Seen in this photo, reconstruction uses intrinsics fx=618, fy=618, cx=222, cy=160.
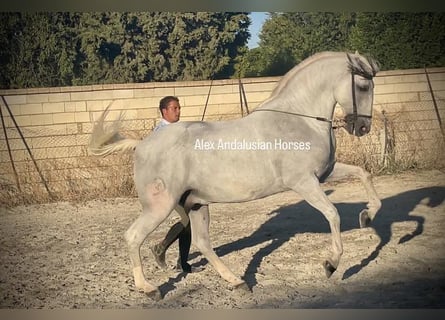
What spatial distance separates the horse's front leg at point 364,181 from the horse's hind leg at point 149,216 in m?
1.07

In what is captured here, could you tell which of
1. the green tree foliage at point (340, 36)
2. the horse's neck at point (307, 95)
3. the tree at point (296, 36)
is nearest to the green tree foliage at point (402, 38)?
the green tree foliage at point (340, 36)

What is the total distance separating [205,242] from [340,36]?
1.76m

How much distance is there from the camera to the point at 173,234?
4.23 meters

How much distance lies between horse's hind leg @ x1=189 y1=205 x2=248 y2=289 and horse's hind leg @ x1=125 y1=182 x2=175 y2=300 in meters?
0.28

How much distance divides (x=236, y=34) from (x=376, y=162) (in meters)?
1.47

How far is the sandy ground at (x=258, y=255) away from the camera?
4137 millimetres

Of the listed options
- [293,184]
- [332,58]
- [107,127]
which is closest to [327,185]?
[293,184]

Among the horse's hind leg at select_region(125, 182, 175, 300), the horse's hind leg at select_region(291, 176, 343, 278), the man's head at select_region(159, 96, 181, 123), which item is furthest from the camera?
the man's head at select_region(159, 96, 181, 123)

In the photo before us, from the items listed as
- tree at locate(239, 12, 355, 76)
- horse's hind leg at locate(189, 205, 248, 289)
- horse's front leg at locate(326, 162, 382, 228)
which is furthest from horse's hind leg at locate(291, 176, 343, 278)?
tree at locate(239, 12, 355, 76)

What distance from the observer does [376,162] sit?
4.79 meters

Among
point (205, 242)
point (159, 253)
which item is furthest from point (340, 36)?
point (159, 253)

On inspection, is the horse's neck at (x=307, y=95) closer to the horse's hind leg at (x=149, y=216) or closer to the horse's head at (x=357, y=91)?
the horse's head at (x=357, y=91)

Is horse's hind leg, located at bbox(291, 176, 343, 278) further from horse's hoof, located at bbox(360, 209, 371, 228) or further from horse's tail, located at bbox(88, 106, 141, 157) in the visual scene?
horse's tail, located at bbox(88, 106, 141, 157)

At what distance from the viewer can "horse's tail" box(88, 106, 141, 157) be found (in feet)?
13.6
